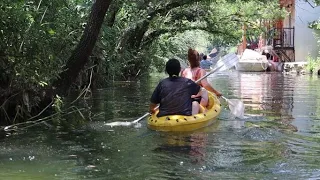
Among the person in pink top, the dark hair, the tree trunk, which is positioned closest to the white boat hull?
the person in pink top

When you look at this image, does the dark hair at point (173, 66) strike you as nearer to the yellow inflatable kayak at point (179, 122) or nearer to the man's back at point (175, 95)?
the man's back at point (175, 95)

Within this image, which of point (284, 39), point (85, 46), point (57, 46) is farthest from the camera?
point (284, 39)

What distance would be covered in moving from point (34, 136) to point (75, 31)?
14.2 ft

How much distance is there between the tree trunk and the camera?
31.8 feet

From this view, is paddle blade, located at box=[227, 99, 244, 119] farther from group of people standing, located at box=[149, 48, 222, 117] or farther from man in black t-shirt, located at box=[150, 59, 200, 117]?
man in black t-shirt, located at box=[150, 59, 200, 117]

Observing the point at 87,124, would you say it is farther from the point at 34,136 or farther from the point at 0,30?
the point at 0,30

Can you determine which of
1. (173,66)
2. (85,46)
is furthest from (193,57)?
(85,46)

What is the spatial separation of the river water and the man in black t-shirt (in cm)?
43

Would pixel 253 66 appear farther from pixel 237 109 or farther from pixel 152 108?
pixel 152 108

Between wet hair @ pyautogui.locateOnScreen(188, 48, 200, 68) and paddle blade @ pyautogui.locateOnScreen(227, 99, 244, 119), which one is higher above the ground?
wet hair @ pyautogui.locateOnScreen(188, 48, 200, 68)

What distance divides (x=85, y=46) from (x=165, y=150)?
151 inches

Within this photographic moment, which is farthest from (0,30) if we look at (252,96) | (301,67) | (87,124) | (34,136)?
(301,67)

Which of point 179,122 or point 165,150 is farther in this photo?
point 179,122

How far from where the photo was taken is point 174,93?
814cm
